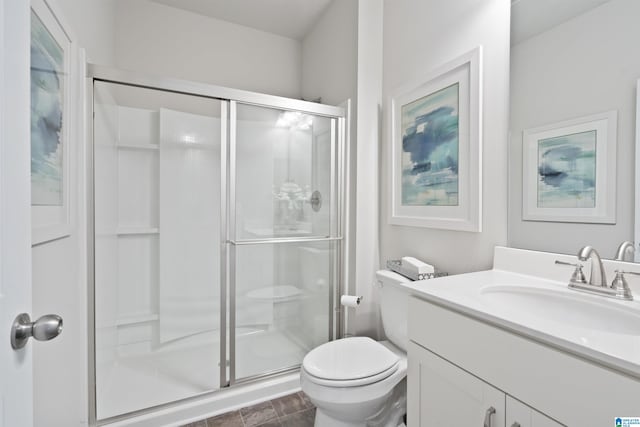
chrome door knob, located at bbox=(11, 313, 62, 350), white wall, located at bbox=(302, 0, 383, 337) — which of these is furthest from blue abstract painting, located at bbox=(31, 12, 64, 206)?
white wall, located at bbox=(302, 0, 383, 337)

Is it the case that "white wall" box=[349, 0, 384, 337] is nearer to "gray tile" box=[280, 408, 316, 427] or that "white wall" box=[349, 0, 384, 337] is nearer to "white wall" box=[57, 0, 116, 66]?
"gray tile" box=[280, 408, 316, 427]

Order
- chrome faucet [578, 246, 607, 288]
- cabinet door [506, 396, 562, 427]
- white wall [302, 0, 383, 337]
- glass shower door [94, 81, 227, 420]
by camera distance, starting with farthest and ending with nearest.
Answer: white wall [302, 0, 383, 337]
glass shower door [94, 81, 227, 420]
chrome faucet [578, 246, 607, 288]
cabinet door [506, 396, 562, 427]

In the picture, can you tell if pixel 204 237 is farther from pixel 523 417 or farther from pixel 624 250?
pixel 624 250

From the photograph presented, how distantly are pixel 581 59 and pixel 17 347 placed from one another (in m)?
1.68

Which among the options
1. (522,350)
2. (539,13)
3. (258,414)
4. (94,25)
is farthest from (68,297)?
(539,13)

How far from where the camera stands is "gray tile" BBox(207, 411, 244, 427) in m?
1.55

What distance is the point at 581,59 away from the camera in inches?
38.9

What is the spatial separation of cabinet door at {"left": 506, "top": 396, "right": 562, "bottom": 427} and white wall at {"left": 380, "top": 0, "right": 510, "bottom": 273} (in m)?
0.69

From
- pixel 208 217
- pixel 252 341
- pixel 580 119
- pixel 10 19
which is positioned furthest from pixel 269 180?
pixel 580 119

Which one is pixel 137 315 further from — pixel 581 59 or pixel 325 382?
pixel 581 59

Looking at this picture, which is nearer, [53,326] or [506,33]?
[53,326]

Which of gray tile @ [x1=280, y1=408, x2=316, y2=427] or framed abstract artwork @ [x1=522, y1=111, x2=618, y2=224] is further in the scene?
gray tile @ [x1=280, y1=408, x2=316, y2=427]

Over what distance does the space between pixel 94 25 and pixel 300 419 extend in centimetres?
234

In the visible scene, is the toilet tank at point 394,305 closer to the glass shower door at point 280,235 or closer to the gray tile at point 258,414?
the glass shower door at point 280,235
